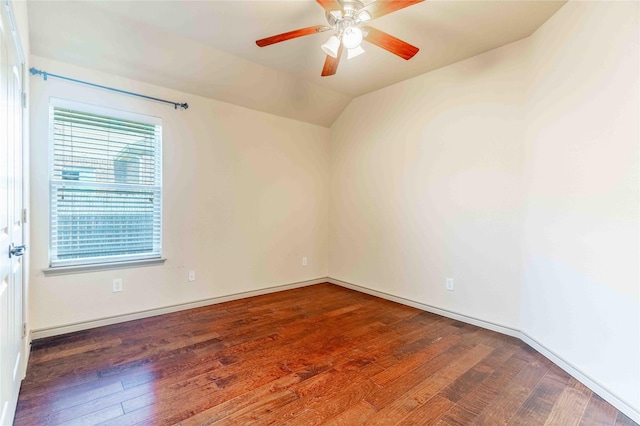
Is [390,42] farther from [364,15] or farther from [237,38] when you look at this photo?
[237,38]

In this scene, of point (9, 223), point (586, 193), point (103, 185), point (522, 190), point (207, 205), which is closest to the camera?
point (9, 223)

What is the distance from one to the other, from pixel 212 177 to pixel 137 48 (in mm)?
1374

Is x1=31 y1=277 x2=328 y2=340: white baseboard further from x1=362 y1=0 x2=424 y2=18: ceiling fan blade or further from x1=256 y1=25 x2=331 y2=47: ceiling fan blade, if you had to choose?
x1=362 y1=0 x2=424 y2=18: ceiling fan blade

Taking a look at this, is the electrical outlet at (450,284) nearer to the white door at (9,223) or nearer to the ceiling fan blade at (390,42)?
the ceiling fan blade at (390,42)

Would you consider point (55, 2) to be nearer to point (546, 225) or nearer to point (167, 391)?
point (167, 391)

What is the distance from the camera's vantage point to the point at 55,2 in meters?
2.21

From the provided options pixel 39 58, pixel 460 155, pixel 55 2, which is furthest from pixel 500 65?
pixel 39 58

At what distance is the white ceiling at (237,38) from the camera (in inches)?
90.3

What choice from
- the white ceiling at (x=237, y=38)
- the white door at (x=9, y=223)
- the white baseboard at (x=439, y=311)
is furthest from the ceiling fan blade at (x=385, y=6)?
the white baseboard at (x=439, y=311)

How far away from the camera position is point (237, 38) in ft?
8.97

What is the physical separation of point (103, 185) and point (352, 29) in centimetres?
258

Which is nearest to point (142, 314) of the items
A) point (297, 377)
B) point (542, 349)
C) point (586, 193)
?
point (297, 377)

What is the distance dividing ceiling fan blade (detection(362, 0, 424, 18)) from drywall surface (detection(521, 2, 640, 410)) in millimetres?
1353

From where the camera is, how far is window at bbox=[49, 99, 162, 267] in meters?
2.63
